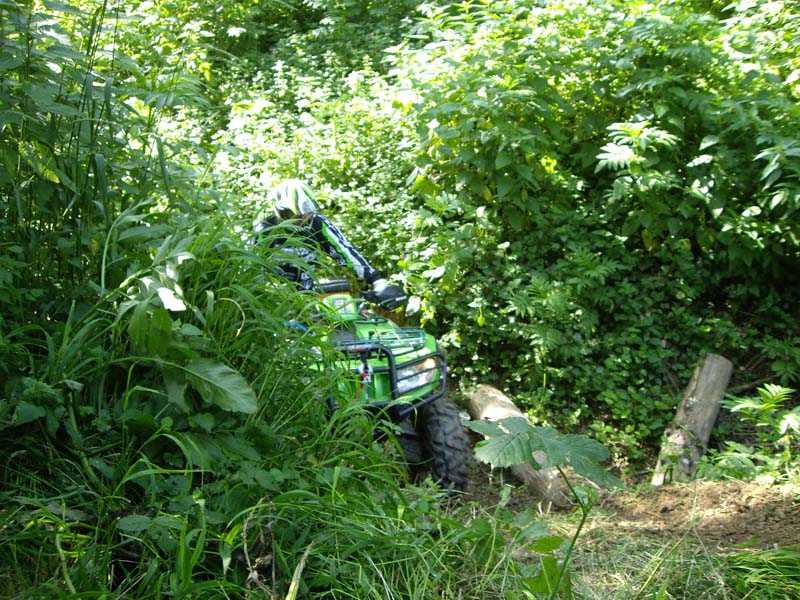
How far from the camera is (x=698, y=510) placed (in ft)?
13.1

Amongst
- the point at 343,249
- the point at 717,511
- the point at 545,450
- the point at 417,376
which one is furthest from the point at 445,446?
the point at 545,450

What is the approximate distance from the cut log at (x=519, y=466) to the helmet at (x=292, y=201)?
1.62 m

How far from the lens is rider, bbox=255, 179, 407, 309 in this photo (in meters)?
4.28

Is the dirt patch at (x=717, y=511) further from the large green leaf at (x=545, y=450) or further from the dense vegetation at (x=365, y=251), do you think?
the large green leaf at (x=545, y=450)

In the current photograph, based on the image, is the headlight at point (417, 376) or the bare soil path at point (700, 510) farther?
the headlight at point (417, 376)

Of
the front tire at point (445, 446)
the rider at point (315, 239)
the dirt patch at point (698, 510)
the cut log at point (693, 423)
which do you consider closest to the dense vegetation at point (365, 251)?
the cut log at point (693, 423)

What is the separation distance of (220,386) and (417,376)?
1.63m

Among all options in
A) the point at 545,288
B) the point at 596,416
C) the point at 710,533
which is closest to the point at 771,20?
the point at 545,288

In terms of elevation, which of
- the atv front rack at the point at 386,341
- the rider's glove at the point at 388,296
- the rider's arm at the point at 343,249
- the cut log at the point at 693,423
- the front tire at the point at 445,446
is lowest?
the cut log at the point at 693,423

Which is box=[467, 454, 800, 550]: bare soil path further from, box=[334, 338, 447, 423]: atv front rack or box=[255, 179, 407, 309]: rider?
box=[255, 179, 407, 309]: rider

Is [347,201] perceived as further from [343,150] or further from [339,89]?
[339,89]

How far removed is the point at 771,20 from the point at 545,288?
9.33 ft

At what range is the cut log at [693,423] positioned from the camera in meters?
4.97

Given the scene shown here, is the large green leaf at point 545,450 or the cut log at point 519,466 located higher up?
the large green leaf at point 545,450
